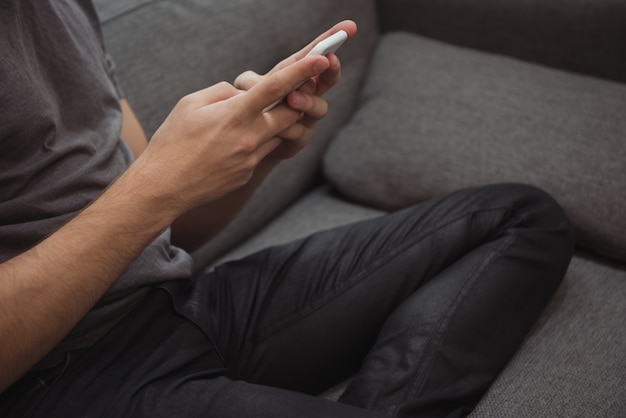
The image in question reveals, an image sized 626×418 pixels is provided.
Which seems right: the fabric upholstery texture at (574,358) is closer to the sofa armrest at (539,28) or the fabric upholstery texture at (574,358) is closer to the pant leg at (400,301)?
the pant leg at (400,301)

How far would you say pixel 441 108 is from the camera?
132cm

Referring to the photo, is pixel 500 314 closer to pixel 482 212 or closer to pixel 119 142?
pixel 482 212

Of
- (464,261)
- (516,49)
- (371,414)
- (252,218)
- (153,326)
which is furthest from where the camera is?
(516,49)

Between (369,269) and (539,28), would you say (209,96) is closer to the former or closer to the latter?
(369,269)

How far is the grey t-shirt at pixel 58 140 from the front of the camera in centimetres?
79

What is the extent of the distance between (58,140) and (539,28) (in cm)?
104

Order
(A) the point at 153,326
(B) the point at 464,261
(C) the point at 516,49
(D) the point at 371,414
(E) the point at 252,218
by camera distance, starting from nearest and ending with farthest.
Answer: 1. (D) the point at 371,414
2. (A) the point at 153,326
3. (B) the point at 464,261
4. (E) the point at 252,218
5. (C) the point at 516,49

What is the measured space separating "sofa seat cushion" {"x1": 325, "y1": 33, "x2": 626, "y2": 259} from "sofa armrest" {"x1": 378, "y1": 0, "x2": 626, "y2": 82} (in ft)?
0.37

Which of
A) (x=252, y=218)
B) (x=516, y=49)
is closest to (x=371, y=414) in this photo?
(x=252, y=218)

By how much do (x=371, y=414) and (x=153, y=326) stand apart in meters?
0.29

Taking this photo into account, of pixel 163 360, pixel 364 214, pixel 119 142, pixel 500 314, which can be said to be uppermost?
pixel 119 142

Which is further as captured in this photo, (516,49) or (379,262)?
(516,49)

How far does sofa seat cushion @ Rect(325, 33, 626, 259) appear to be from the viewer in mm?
1162

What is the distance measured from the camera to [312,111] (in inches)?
33.1
